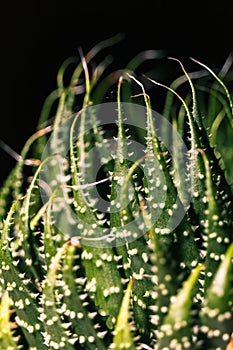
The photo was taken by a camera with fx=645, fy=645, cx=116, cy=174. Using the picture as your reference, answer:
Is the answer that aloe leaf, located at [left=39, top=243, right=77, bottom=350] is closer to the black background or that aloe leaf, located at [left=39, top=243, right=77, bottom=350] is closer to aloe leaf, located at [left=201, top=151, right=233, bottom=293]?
aloe leaf, located at [left=201, top=151, right=233, bottom=293]

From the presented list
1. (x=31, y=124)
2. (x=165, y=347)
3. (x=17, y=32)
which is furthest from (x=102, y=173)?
(x=17, y=32)

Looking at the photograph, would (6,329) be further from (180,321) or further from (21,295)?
(180,321)

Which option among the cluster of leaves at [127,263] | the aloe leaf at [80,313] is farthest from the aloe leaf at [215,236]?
the aloe leaf at [80,313]

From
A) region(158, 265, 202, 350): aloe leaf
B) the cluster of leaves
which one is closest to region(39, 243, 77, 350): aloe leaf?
the cluster of leaves

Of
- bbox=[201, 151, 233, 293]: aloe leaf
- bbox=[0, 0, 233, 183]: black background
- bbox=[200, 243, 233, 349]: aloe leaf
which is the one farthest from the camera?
bbox=[0, 0, 233, 183]: black background

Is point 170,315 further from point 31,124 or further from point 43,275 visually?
point 31,124

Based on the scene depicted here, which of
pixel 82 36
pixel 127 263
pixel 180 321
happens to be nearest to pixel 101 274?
pixel 127 263

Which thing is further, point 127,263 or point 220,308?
point 127,263
